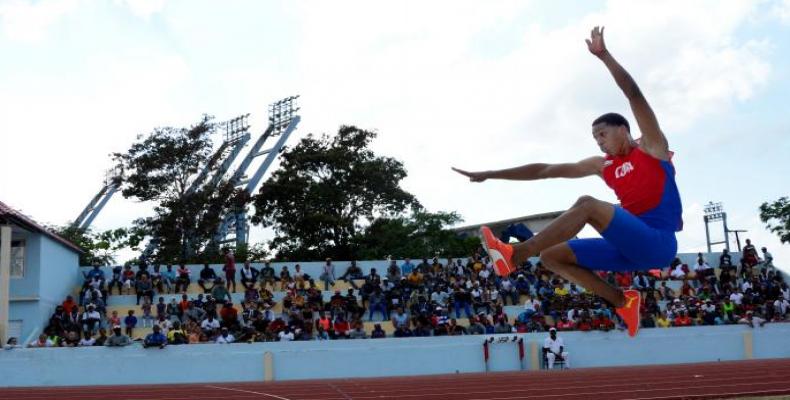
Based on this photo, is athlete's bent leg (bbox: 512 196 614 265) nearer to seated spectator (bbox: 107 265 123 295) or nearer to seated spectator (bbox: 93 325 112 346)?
seated spectator (bbox: 93 325 112 346)

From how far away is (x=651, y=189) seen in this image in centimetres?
579

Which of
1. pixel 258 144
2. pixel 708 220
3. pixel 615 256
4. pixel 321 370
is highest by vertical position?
pixel 258 144

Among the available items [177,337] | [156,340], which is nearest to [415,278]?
[177,337]

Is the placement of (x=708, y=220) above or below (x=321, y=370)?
above

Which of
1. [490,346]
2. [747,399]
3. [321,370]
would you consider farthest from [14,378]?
[747,399]

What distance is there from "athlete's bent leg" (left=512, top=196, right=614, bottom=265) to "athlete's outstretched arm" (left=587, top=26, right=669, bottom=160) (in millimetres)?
581

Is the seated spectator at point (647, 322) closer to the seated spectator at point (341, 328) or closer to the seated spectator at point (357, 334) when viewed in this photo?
the seated spectator at point (357, 334)

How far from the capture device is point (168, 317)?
2220cm

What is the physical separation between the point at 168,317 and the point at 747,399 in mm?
17217

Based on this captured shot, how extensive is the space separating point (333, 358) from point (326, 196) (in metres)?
22.2

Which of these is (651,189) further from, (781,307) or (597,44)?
(781,307)

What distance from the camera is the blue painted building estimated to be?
24109 mm

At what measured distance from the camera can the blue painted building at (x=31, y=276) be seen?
79.1 feet

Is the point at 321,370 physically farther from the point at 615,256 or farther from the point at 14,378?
the point at 615,256
